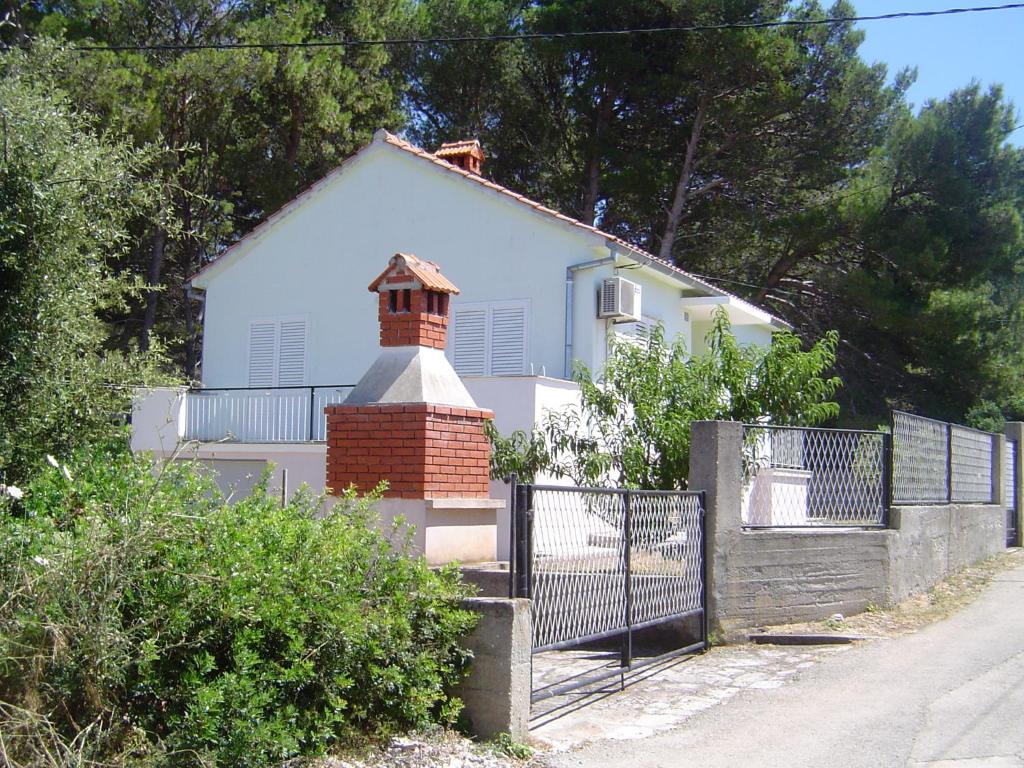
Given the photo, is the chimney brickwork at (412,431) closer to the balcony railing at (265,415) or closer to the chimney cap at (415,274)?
the chimney cap at (415,274)

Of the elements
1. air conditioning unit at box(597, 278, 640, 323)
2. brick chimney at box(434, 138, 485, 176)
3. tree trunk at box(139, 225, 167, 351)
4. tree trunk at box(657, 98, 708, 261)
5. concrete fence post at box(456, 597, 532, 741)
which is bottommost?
concrete fence post at box(456, 597, 532, 741)

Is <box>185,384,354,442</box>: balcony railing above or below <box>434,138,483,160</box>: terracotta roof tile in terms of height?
below

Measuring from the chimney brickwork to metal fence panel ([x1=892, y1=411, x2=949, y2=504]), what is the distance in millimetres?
4379

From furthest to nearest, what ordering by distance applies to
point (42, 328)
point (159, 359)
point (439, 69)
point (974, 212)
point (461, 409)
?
point (439, 69)
point (974, 212)
point (461, 409)
point (159, 359)
point (42, 328)

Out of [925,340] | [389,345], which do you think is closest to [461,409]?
[389,345]

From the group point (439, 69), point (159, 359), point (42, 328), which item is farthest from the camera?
point (439, 69)

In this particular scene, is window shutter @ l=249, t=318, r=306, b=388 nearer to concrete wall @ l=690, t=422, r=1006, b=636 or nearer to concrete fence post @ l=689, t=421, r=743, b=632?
concrete fence post @ l=689, t=421, r=743, b=632

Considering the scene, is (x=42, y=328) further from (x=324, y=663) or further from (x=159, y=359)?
(x=324, y=663)

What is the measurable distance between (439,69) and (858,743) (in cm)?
2371

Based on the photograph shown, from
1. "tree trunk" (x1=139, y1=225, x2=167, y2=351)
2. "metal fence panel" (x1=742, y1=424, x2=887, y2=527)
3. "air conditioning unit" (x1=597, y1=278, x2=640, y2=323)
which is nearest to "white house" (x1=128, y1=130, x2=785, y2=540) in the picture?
"air conditioning unit" (x1=597, y1=278, x2=640, y2=323)

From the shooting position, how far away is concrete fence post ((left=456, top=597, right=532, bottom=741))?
614 centimetres

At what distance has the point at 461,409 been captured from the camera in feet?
32.0

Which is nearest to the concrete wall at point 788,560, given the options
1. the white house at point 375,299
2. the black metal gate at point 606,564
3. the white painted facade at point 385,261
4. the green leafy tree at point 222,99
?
the black metal gate at point 606,564

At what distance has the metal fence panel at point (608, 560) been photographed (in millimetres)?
6762
